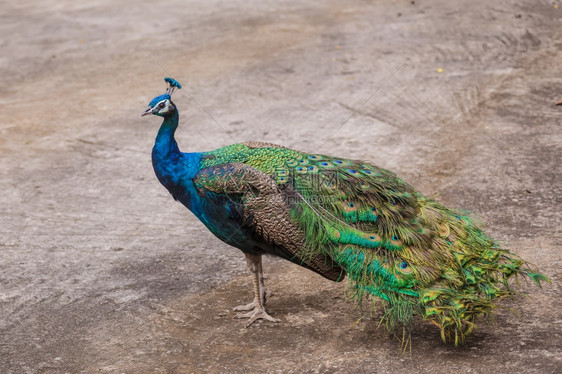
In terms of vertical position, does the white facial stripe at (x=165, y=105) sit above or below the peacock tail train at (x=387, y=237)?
above

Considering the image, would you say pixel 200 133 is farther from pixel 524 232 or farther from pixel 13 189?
pixel 524 232

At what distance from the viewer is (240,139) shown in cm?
788

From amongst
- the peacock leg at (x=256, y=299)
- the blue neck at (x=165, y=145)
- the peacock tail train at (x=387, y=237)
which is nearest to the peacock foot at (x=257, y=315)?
the peacock leg at (x=256, y=299)

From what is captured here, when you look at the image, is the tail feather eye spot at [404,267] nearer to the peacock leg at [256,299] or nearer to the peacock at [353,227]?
the peacock at [353,227]

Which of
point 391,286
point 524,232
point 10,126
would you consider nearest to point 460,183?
point 524,232

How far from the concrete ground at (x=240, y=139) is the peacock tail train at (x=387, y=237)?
1.27ft

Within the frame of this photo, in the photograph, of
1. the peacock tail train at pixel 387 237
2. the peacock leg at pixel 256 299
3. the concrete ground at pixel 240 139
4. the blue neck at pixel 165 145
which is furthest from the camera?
the peacock leg at pixel 256 299

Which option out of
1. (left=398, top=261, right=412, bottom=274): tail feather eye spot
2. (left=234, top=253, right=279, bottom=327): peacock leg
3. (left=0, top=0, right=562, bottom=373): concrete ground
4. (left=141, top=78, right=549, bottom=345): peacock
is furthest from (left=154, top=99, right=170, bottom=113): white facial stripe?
(left=398, top=261, right=412, bottom=274): tail feather eye spot

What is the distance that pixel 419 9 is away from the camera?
12.4 m

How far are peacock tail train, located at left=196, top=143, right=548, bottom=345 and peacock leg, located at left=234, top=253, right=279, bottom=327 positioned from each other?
524 mm

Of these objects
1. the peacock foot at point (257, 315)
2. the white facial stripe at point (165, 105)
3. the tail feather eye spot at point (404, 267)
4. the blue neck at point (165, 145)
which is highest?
the white facial stripe at point (165, 105)

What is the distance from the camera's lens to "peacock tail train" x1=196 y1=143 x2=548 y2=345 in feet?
13.5

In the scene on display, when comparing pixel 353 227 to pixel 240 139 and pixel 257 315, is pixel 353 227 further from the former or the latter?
pixel 240 139

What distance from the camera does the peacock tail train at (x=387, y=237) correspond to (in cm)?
410
